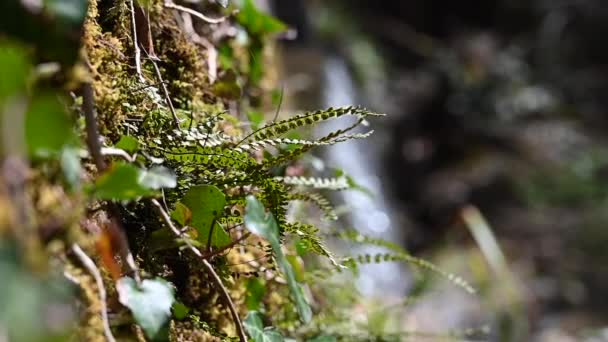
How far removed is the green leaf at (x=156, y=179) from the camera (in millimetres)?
576

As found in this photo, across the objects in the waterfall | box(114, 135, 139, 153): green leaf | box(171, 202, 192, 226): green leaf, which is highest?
the waterfall

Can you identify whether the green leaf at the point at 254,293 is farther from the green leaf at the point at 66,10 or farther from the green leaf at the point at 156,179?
the green leaf at the point at 66,10

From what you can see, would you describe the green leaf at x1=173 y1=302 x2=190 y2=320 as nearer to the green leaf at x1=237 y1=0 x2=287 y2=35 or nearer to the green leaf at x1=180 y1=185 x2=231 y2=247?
the green leaf at x1=180 y1=185 x2=231 y2=247

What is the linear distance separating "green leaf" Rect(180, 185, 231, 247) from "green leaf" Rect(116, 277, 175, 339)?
0.12 meters

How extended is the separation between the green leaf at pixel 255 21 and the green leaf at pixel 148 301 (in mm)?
817

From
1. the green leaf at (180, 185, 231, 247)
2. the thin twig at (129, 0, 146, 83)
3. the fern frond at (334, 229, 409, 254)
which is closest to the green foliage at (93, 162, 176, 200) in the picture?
the green leaf at (180, 185, 231, 247)

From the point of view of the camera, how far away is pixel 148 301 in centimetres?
56

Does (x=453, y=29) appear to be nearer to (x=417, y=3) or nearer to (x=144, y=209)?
(x=417, y=3)

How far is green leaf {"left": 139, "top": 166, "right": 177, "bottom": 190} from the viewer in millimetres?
576

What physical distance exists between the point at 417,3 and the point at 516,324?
130 inches

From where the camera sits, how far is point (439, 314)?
116 inches

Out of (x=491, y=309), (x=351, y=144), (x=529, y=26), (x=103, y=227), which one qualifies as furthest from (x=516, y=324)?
(x=529, y=26)

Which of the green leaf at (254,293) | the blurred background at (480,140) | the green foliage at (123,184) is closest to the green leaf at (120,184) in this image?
the green foliage at (123,184)

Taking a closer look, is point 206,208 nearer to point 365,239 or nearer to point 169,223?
point 169,223
